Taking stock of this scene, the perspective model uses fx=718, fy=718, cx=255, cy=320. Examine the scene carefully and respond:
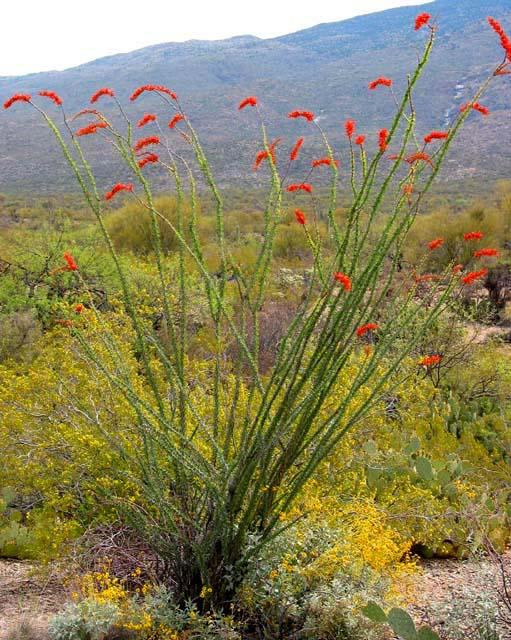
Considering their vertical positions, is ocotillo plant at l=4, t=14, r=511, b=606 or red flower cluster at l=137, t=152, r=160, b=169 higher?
red flower cluster at l=137, t=152, r=160, b=169

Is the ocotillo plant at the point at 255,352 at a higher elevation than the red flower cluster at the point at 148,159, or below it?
below

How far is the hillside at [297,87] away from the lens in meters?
56.7

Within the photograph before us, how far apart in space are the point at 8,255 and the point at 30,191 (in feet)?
121

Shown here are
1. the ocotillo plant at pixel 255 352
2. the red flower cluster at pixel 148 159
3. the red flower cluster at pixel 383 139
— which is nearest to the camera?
the red flower cluster at pixel 383 139

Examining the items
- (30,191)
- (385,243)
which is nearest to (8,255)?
(385,243)

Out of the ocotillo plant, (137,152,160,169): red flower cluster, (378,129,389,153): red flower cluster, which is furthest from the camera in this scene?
(137,152,160,169): red flower cluster

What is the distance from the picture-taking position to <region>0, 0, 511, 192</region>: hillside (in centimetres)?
5669

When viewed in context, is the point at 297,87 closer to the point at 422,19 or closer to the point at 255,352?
the point at 255,352

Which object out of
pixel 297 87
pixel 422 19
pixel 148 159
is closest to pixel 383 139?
pixel 422 19

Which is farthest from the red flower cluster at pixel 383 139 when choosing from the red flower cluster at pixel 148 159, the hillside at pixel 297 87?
the hillside at pixel 297 87

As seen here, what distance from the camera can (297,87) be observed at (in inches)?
3285

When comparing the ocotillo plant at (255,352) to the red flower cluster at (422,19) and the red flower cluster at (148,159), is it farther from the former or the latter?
the red flower cluster at (422,19)

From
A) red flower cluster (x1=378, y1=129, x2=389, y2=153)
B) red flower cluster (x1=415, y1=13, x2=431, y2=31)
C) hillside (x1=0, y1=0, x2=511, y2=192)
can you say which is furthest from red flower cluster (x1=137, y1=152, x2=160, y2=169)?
hillside (x1=0, y1=0, x2=511, y2=192)

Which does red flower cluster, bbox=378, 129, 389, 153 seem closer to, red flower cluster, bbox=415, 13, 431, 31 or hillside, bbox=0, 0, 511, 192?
red flower cluster, bbox=415, 13, 431, 31
